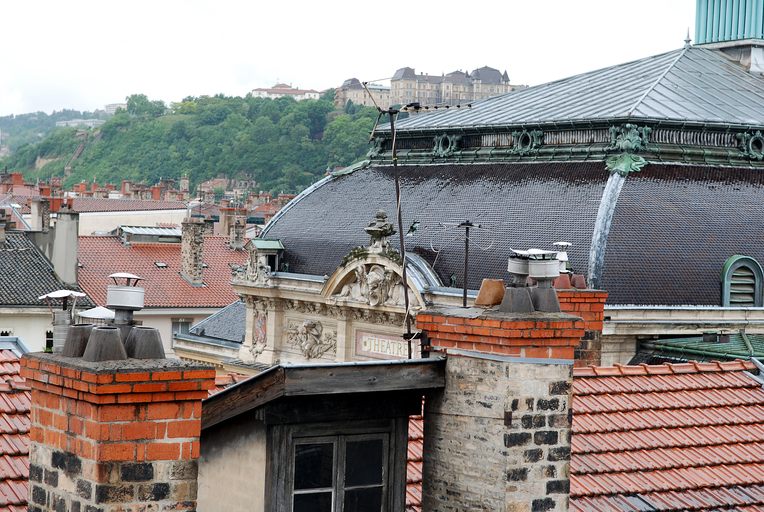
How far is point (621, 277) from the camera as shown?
43.2 metres

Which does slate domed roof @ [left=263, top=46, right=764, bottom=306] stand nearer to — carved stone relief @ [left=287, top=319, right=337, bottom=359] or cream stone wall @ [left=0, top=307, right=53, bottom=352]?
carved stone relief @ [left=287, top=319, right=337, bottom=359]

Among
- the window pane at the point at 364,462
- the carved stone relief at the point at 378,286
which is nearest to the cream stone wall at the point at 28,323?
the carved stone relief at the point at 378,286

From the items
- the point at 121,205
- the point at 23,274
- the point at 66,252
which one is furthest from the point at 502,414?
the point at 121,205

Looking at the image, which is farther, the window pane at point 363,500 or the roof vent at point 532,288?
the roof vent at point 532,288

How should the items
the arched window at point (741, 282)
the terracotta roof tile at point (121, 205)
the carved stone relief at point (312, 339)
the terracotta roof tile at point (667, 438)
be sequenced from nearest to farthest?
the terracotta roof tile at point (667, 438) < the arched window at point (741, 282) < the carved stone relief at point (312, 339) < the terracotta roof tile at point (121, 205)

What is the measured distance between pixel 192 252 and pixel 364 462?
216 ft

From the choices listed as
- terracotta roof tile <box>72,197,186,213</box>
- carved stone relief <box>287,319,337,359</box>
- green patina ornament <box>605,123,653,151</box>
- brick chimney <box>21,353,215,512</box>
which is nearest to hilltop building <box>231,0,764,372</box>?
green patina ornament <box>605,123,653,151</box>

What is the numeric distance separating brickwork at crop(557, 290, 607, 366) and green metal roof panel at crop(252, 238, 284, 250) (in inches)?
1348

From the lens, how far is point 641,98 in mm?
49062

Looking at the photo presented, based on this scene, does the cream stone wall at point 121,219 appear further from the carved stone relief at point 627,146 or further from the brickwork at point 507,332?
the brickwork at point 507,332

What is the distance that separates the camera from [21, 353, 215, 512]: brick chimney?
39.6 feet

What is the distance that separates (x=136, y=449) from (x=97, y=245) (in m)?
69.4

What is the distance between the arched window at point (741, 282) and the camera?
44.2 meters

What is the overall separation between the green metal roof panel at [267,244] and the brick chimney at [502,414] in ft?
139
